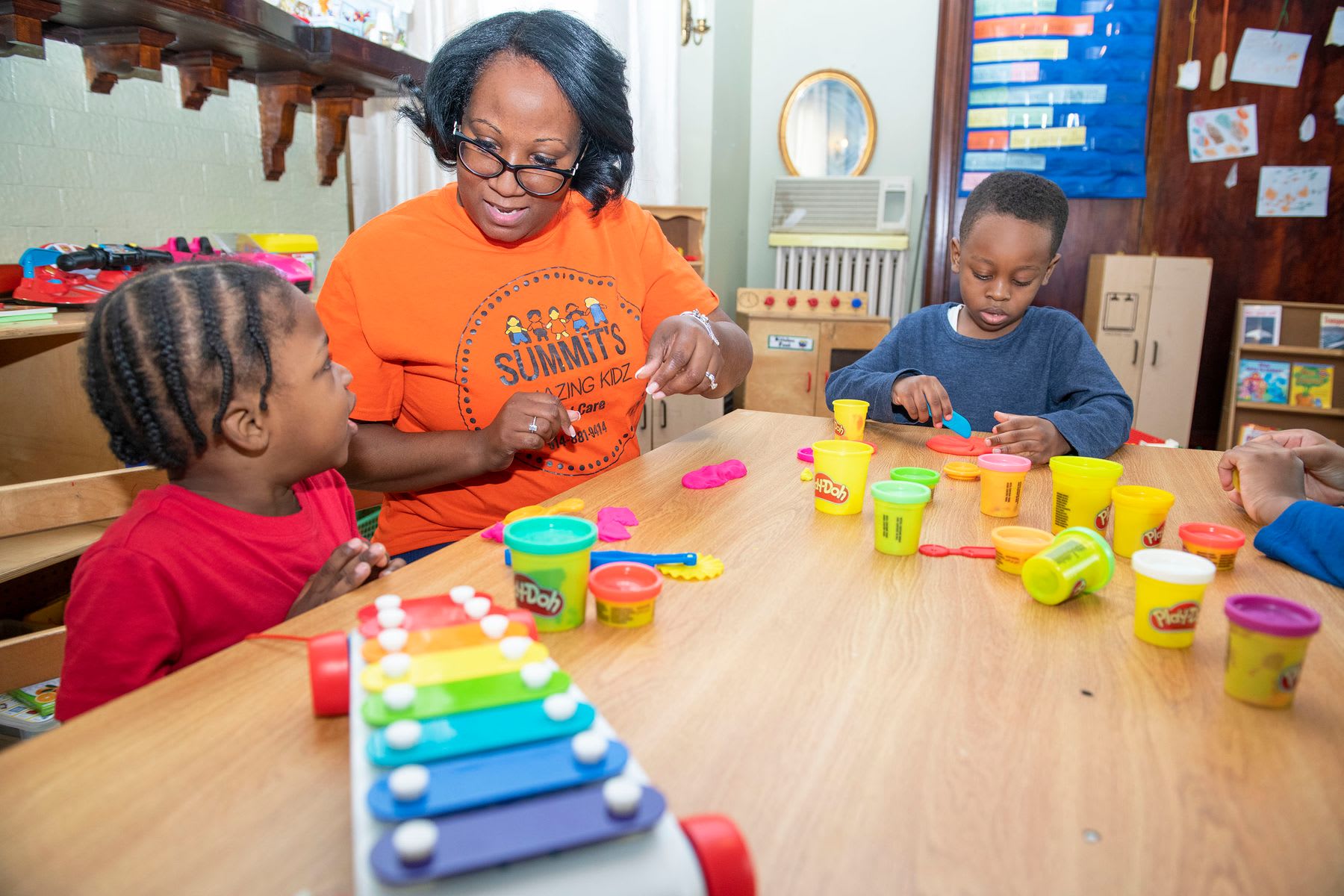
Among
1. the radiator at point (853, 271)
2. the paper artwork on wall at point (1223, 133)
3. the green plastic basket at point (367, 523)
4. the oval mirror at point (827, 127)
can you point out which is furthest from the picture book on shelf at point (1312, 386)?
the green plastic basket at point (367, 523)

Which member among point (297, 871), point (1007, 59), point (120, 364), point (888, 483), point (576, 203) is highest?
point (1007, 59)

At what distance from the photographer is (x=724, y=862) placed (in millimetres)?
488

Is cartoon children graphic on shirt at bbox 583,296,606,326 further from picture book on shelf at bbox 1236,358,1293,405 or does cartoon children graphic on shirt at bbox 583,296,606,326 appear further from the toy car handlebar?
picture book on shelf at bbox 1236,358,1293,405

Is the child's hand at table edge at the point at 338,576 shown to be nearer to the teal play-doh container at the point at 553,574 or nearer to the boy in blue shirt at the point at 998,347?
the teal play-doh container at the point at 553,574

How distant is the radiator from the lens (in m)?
4.49

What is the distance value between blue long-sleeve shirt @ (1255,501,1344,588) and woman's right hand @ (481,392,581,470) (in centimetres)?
96

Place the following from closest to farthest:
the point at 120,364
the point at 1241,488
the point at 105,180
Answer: the point at 120,364, the point at 1241,488, the point at 105,180

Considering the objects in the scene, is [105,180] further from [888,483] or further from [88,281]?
[888,483]

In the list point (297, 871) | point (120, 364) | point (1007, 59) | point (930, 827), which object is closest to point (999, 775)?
point (930, 827)

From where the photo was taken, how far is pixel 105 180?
2.34 metres

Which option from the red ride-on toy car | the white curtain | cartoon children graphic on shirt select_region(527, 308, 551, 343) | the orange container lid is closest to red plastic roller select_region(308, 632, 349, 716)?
cartoon children graphic on shirt select_region(527, 308, 551, 343)

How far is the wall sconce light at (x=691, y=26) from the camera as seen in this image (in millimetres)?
3945

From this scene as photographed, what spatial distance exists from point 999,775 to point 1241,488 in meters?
0.87

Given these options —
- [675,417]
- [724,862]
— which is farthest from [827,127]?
[724,862]
